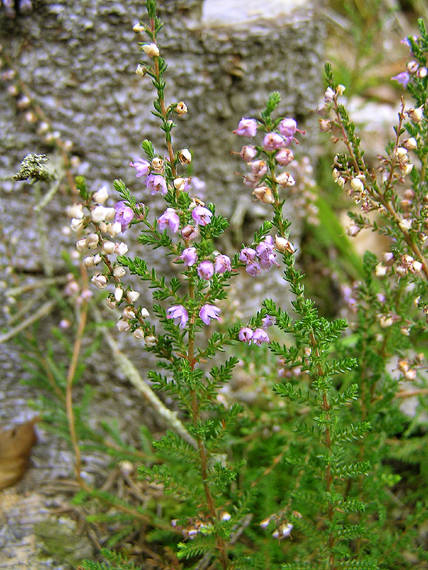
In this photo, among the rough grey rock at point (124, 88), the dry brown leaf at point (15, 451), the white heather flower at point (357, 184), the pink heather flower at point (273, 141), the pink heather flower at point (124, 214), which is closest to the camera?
the pink heather flower at point (273, 141)

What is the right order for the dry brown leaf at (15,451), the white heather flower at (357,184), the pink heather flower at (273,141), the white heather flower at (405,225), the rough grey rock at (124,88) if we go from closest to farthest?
the pink heather flower at (273,141)
the white heather flower at (357,184)
the white heather flower at (405,225)
the rough grey rock at (124,88)
the dry brown leaf at (15,451)

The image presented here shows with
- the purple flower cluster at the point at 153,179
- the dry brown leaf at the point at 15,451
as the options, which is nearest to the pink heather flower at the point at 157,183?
the purple flower cluster at the point at 153,179

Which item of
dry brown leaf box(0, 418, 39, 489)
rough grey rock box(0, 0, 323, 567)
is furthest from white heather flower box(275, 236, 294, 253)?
dry brown leaf box(0, 418, 39, 489)

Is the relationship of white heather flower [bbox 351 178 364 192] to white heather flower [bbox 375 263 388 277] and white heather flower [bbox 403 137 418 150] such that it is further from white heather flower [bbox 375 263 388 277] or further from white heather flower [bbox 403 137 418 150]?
white heather flower [bbox 375 263 388 277]

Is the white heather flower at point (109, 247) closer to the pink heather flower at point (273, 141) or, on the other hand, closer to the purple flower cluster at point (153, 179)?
the purple flower cluster at point (153, 179)

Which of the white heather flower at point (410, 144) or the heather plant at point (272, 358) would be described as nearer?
the heather plant at point (272, 358)

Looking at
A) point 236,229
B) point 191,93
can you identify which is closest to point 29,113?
point 191,93

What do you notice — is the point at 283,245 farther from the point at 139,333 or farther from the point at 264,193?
the point at 139,333
